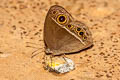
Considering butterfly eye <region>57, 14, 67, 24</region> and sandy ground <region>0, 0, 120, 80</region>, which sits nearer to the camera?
sandy ground <region>0, 0, 120, 80</region>

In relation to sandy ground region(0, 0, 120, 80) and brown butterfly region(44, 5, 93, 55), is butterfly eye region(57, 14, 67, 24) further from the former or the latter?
sandy ground region(0, 0, 120, 80)

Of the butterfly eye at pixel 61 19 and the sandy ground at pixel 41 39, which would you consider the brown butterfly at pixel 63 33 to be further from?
the sandy ground at pixel 41 39

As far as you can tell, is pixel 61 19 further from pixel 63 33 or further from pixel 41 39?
pixel 41 39

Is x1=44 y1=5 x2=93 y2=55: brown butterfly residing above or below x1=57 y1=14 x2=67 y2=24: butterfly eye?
below

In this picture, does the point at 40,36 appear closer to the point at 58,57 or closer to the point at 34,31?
the point at 34,31

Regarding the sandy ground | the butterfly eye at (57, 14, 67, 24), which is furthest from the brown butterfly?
the sandy ground

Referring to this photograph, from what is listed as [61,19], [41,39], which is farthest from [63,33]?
[41,39]

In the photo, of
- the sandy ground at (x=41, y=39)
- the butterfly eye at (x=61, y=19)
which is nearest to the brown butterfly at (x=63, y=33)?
the butterfly eye at (x=61, y=19)
